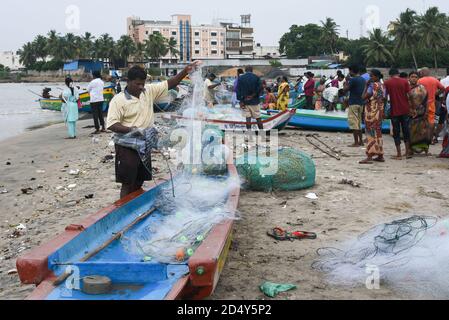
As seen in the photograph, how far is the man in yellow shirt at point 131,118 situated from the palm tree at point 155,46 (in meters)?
94.3

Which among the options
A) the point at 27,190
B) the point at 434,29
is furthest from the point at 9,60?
the point at 27,190

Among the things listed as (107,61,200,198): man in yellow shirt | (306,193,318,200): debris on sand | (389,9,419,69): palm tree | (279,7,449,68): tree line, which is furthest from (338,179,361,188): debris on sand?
(389,9,419,69): palm tree

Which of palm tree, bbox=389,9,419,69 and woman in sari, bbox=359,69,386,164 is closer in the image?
woman in sari, bbox=359,69,386,164

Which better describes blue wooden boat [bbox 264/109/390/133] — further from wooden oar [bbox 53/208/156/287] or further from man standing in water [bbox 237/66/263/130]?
wooden oar [bbox 53/208/156/287]

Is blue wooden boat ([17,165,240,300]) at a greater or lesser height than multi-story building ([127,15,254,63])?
lesser

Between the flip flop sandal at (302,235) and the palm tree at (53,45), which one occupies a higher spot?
the palm tree at (53,45)

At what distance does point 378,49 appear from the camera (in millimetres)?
64750

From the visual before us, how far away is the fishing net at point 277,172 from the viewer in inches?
290

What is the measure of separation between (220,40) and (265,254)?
114807 millimetres

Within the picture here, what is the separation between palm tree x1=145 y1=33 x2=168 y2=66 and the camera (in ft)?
317

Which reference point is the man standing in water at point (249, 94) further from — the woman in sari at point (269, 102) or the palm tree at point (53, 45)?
the palm tree at point (53, 45)

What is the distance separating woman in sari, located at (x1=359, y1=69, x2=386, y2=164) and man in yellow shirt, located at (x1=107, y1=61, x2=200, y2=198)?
15.7 feet

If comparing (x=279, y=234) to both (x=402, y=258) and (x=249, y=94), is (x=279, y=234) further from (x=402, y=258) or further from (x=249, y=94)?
(x=249, y=94)

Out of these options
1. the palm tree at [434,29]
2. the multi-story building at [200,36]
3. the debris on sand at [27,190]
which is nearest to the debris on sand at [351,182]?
the debris on sand at [27,190]
